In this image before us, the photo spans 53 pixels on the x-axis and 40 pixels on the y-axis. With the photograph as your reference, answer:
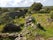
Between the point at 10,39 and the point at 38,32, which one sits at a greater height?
the point at 38,32

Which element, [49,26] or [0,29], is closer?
[49,26]

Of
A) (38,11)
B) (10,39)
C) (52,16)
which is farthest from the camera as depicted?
(38,11)

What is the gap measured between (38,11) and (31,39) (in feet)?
185

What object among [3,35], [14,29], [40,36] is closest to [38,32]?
[40,36]

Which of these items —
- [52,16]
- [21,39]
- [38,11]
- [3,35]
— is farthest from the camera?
[38,11]

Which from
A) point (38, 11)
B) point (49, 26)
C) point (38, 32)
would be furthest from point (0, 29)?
point (38, 11)

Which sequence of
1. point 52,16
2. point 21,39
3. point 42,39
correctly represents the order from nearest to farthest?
point 42,39
point 21,39
point 52,16

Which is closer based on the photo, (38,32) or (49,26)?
(38,32)

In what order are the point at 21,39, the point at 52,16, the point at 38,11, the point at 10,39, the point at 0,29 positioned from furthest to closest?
1. the point at 38,11
2. the point at 52,16
3. the point at 0,29
4. the point at 10,39
5. the point at 21,39

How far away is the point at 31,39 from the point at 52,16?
24019mm

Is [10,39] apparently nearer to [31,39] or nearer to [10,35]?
[10,35]

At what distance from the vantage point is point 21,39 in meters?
41.0

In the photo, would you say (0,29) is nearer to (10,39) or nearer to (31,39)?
(10,39)

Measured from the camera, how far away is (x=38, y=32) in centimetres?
4119
